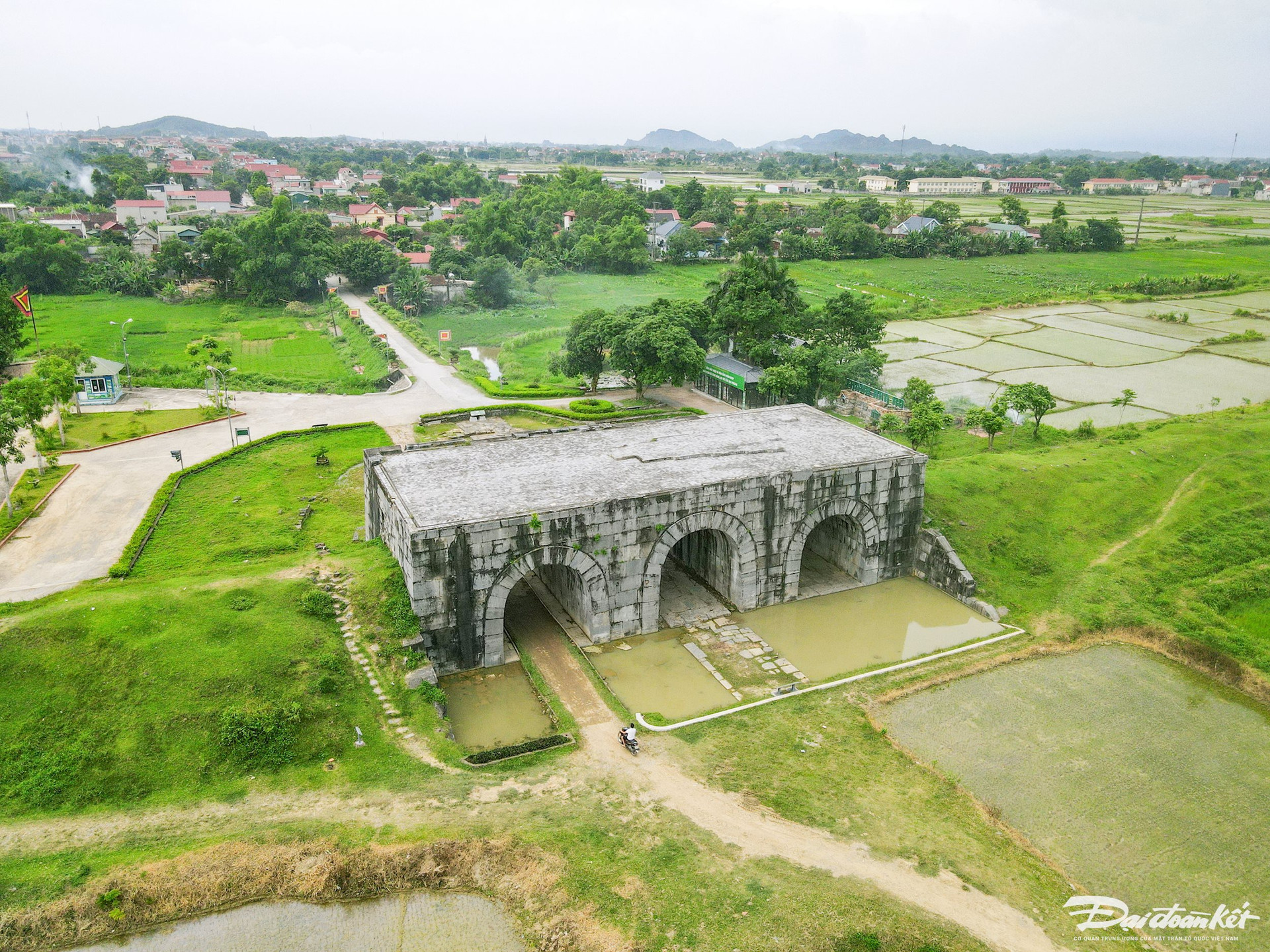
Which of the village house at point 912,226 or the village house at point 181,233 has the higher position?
the village house at point 912,226

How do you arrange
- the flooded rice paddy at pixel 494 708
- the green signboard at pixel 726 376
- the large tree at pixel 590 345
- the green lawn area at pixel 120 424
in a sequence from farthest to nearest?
the large tree at pixel 590 345 < the green signboard at pixel 726 376 < the green lawn area at pixel 120 424 < the flooded rice paddy at pixel 494 708

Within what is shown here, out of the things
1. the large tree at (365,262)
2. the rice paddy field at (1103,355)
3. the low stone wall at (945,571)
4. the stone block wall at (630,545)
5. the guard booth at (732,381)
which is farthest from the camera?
the large tree at (365,262)

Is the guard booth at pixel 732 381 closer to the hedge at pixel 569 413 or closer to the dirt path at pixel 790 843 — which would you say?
the hedge at pixel 569 413

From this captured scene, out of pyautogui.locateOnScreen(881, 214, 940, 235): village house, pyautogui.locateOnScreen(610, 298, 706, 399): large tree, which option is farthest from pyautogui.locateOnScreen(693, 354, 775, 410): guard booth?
pyautogui.locateOnScreen(881, 214, 940, 235): village house

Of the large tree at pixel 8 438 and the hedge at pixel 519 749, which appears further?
the large tree at pixel 8 438

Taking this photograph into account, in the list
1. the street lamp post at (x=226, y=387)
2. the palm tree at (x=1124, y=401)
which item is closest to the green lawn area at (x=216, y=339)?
the street lamp post at (x=226, y=387)

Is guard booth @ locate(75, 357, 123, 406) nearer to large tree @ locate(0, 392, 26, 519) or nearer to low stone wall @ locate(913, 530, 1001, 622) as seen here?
large tree @ locate(0, 392, 26, 519)

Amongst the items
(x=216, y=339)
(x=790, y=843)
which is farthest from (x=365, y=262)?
(x=790, y=843)
